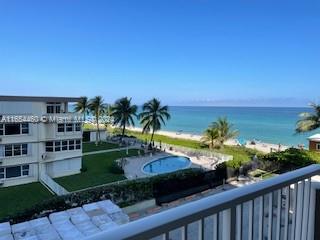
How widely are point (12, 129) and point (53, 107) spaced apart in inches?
124

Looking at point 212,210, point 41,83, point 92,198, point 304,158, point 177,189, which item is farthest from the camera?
point 41,83

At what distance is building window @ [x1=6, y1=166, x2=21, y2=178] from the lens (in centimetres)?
1850

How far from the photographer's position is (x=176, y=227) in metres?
1.07

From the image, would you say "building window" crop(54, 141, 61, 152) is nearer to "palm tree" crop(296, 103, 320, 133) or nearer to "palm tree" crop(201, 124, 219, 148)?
"palm tree" crop(201, 124, 219, 148)

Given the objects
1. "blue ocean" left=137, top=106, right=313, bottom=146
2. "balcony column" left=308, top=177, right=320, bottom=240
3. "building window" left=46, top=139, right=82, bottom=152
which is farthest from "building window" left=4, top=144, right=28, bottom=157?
"blue ocean" left=137, top=106, right=313, bottom=146

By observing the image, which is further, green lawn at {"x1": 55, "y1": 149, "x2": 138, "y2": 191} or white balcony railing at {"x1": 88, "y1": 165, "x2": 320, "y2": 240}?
green lawn at {"x1": 55, "y1": 149, "x2": 138, "y2": 191}

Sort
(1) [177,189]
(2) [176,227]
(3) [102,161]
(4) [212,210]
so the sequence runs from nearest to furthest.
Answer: (2) [176,227] < (4) [212,210] < (1) [177,189] < (3) [102,161]

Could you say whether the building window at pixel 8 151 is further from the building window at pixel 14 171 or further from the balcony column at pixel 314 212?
the balcony column at pixel 314 212

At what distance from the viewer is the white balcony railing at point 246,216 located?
1.01 m

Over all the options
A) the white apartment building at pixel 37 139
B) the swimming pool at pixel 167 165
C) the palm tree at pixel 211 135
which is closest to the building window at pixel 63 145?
the white apartment building at pixel 37 139

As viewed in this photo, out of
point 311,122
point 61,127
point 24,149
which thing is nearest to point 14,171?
point 24,149

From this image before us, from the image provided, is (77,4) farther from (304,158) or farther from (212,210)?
(212,210)

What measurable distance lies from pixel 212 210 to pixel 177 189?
1320 centimetres

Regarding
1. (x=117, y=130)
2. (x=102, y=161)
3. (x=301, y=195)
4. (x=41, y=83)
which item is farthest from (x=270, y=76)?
(x=301, y=195)
